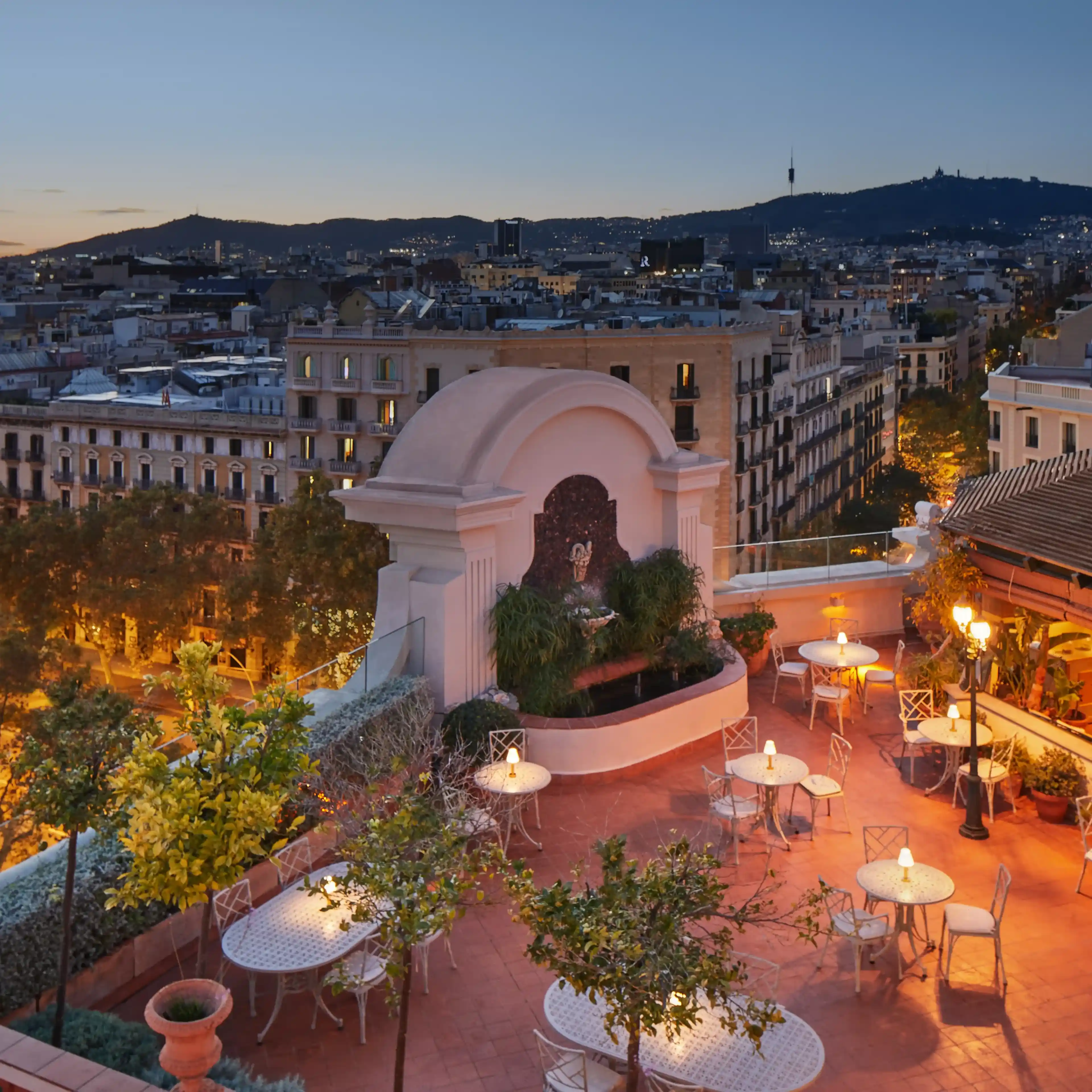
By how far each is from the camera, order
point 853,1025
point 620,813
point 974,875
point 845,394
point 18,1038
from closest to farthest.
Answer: point 18,1038 → point 853,1025 → point 974,875 → point 620,813 → point 845,394

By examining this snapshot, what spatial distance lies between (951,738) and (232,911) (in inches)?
284

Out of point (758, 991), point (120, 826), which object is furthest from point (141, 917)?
point (758, 991)

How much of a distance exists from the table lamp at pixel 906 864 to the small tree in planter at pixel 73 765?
211 inches

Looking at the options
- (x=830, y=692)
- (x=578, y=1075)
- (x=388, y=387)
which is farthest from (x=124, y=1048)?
(x=388, y=387)

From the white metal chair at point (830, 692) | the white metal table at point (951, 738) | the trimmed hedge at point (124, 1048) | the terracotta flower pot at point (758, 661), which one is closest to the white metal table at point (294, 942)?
the trimmed hedge at point (124, 1048)

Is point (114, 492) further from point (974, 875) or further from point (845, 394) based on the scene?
point (974, 875)

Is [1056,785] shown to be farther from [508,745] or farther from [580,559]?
[580,559]

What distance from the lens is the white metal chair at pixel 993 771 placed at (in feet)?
40.8

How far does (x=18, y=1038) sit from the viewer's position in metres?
6.25

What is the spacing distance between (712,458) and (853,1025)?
9181 millimetres

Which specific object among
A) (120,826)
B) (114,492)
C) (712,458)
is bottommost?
(114,492)

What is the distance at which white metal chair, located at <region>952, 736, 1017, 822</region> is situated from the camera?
1245 centimetres

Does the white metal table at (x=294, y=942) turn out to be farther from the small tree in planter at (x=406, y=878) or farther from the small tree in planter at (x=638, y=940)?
the small tree in planter at (x=638, y=940)

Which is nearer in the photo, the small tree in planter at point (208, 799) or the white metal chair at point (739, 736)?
the small tree in planter at point (208, 799)
